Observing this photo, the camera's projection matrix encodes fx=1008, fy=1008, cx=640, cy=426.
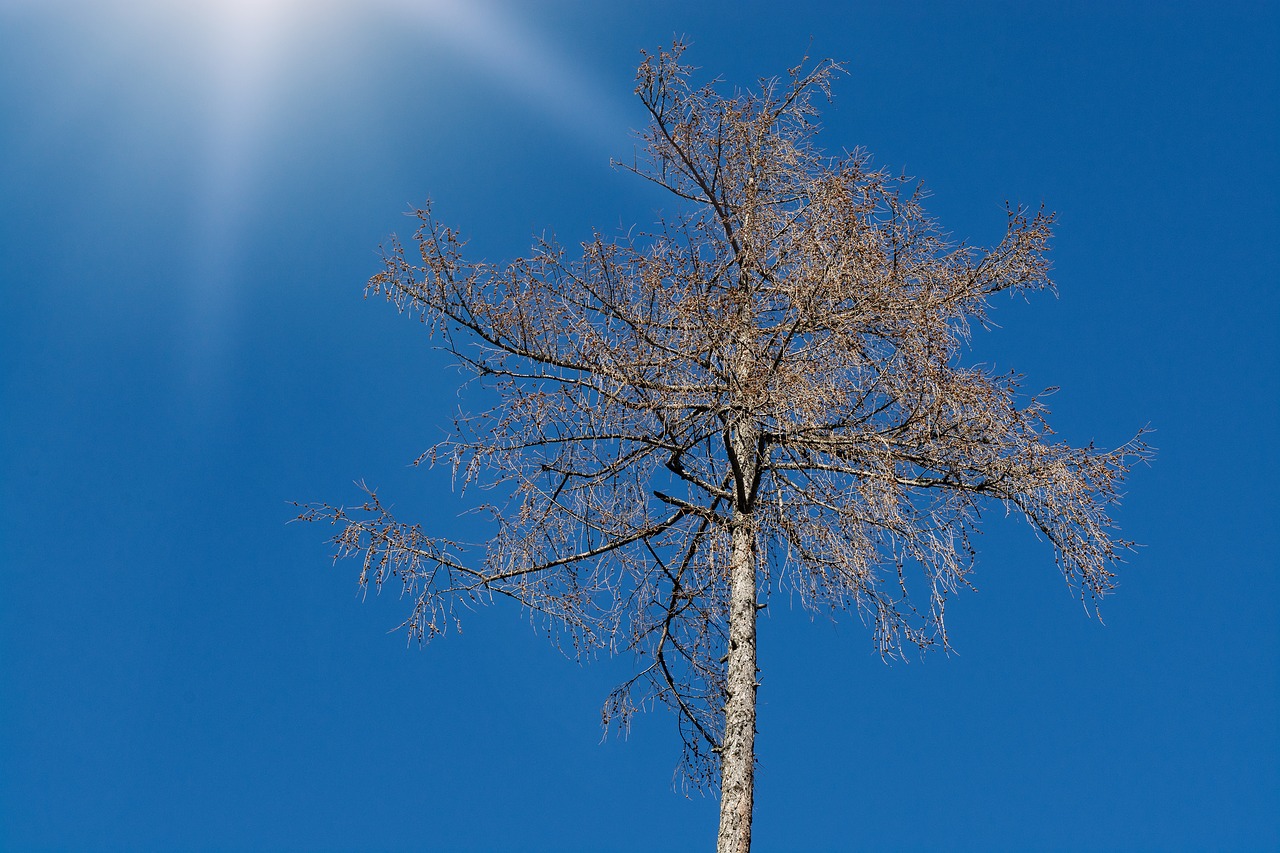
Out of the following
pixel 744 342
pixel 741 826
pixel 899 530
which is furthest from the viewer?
pixel 744 342

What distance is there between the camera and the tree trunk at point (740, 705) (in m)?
5.21

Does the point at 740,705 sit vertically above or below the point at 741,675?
below

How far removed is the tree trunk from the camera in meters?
5.21

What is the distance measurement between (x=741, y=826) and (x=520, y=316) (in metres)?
3.18

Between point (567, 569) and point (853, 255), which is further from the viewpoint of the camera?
point (567, 569)

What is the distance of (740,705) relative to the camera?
18.2 feet

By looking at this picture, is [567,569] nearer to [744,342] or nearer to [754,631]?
[754,631]

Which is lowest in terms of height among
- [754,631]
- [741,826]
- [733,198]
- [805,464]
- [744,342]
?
[741,826]

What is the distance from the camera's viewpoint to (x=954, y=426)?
568 cm

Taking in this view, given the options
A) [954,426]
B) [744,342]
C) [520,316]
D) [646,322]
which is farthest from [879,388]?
[520,316]

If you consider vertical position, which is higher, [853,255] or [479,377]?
[853,255]

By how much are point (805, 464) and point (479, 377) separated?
2079 millimetres

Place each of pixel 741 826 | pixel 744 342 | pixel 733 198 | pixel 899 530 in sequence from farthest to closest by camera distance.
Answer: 1. pixel 733 198
2. pixel 744 342
3. pixel 899 530
4. pixel 741 826

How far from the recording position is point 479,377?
248 inches
